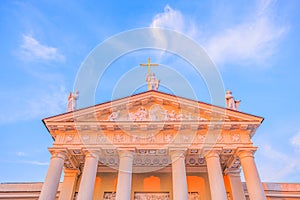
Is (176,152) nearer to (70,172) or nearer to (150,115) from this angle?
(150,115)

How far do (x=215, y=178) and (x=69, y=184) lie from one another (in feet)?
30.3

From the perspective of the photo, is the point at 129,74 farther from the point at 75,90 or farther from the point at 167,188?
the point at 167,188

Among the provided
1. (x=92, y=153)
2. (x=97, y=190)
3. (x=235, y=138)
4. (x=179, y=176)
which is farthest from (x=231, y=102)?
(x=97, y=190)

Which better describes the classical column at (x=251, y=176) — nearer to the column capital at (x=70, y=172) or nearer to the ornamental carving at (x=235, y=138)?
the ornamental carving at (x=235, y=138)

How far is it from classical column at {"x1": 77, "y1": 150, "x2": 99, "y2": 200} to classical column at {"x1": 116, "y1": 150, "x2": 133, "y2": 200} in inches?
54.7

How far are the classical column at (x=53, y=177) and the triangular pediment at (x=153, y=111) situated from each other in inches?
84.2

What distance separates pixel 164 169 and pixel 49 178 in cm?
733

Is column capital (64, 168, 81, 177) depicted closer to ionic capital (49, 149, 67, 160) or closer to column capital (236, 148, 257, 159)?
Answer: ionic capital (49, 149, 67, 160)

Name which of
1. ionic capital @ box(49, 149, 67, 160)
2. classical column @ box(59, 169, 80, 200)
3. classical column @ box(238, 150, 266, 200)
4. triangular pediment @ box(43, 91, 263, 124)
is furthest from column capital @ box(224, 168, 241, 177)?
ionic capital @ box(49, 149, 67, 160)

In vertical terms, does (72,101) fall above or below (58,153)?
above

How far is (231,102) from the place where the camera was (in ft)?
55.0

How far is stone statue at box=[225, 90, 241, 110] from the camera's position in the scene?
16636 millimetres

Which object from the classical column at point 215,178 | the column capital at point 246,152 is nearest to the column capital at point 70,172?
the classical column at point 215,178

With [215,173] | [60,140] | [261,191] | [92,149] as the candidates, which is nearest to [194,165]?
[215,173]
